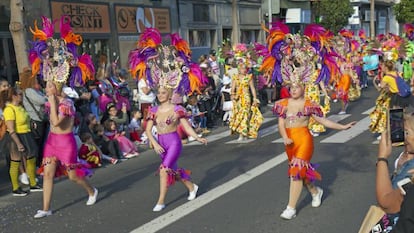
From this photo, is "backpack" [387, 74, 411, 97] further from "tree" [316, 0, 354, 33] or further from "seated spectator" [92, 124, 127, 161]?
"tree" [316, 0, 354, 33]

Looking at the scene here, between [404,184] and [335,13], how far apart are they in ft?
114

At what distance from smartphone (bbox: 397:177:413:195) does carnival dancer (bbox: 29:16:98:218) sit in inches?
175

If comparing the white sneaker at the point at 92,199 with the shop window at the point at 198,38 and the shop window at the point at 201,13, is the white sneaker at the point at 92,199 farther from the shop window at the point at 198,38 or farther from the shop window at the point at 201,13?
the shop window at the point at 201,13

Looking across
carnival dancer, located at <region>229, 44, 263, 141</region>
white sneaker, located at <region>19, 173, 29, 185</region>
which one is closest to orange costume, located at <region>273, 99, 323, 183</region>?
white sneaker, located at <region>19, 173, 29, 185</region>

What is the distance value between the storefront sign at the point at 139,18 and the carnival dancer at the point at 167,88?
1339cm

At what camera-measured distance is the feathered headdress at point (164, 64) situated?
7285 mm

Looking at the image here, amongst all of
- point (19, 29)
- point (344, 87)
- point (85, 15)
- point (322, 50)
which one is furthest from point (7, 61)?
point (322, 50)

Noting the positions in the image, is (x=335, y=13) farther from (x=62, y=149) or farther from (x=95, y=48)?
(x=62, y=149)

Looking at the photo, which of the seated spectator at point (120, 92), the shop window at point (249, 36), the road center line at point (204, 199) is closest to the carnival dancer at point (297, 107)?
the road center line at point (204, 199)

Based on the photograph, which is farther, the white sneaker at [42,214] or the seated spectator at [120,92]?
the seated spectator at [120,92]

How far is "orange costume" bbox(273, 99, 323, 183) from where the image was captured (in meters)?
6.07

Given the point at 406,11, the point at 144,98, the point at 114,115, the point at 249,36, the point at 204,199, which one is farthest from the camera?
the point at 406,11

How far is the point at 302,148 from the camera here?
20.3 feet

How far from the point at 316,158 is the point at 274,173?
128cm
